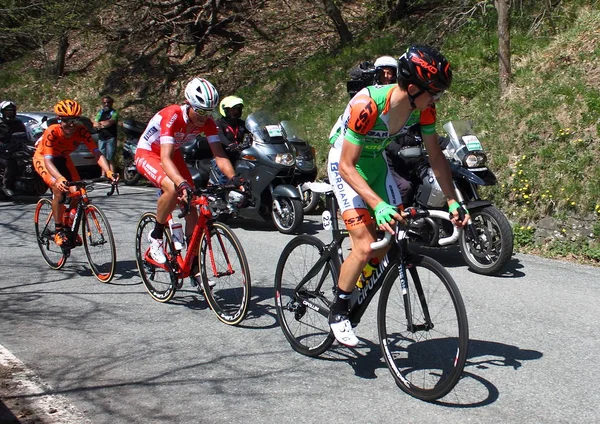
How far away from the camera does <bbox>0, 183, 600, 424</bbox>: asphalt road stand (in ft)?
15.0

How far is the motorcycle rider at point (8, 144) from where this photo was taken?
48.9 ft

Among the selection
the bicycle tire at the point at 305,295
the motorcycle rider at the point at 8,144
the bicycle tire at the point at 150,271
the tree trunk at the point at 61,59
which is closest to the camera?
the bicycle tire at the point at 305,295

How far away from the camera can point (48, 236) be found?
345 inches

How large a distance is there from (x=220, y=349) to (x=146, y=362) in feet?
1.94

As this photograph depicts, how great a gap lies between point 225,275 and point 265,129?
17.4 feet

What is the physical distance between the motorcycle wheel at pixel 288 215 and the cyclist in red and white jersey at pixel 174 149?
359cm

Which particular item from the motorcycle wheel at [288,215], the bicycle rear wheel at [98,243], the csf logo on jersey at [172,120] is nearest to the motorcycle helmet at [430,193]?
the motorcycle wheel at [288,215]

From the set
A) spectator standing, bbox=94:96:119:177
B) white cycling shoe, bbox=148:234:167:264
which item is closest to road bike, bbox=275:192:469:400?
white cycling shoe, bbox=148:234:167:264

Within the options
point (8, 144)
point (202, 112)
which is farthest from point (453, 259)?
point (8, 144)

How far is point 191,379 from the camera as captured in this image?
516 cm

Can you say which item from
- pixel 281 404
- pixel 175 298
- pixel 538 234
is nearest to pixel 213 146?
pixel 175 298

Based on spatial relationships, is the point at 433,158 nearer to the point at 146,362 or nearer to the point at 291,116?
the point at 146,362

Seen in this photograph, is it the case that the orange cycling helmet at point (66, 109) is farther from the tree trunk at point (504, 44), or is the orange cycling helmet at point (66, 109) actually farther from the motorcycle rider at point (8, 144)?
the motorcycle rider at point (8, 144)

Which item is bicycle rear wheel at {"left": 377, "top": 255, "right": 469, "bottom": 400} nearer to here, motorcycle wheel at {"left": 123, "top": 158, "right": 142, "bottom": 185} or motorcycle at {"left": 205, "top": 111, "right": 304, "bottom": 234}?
motorcycle at {"left": 205, "top": 111, "right": 304, "bottom": 234}
